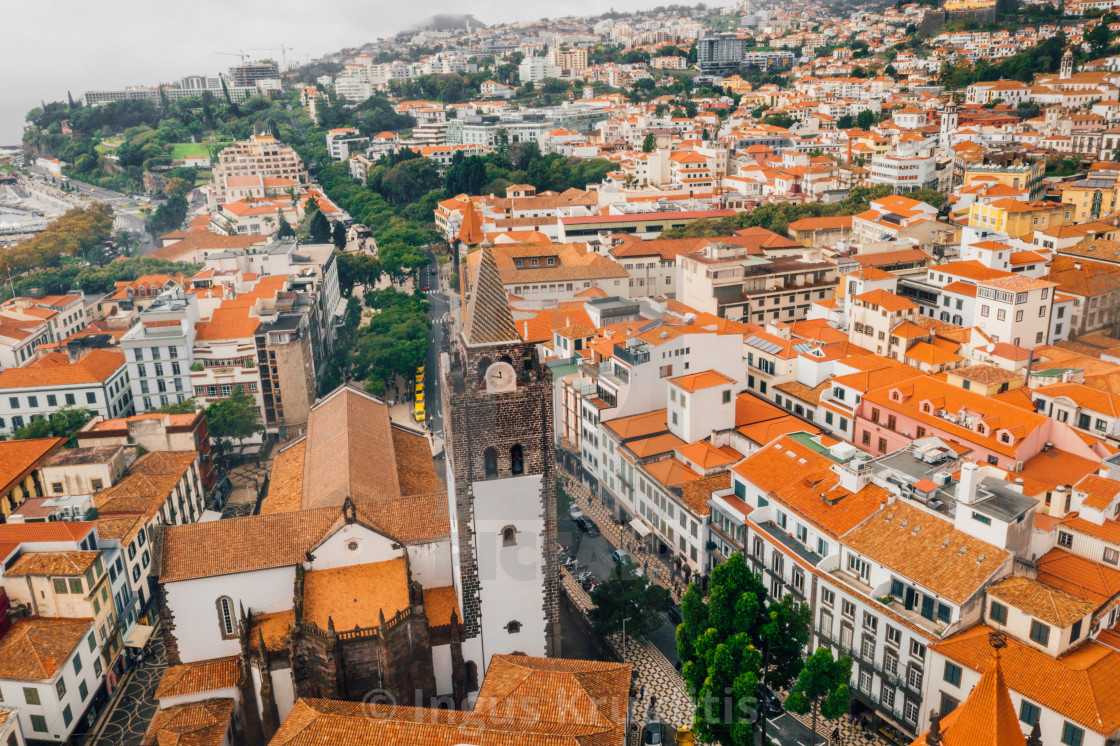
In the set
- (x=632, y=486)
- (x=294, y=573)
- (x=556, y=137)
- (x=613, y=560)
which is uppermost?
(x=556, y=137)

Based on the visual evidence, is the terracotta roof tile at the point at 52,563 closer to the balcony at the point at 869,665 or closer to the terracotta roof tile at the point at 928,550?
the balcony at the point at 869,665

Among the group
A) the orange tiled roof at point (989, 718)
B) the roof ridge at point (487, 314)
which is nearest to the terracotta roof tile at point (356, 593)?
the roof ridge at point (487, 314)

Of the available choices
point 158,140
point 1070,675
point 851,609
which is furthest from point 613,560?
A: point 158,140

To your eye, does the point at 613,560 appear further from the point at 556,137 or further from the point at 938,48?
the point at 938,48

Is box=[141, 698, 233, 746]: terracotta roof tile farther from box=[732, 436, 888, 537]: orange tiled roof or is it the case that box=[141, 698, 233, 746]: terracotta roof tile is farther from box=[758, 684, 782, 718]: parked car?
box=[732, 436, 888, 537]: orange tiled roof

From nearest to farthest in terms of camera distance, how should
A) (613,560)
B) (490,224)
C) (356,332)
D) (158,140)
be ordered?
(613,560), (356,332), (490,224), (158,140)
